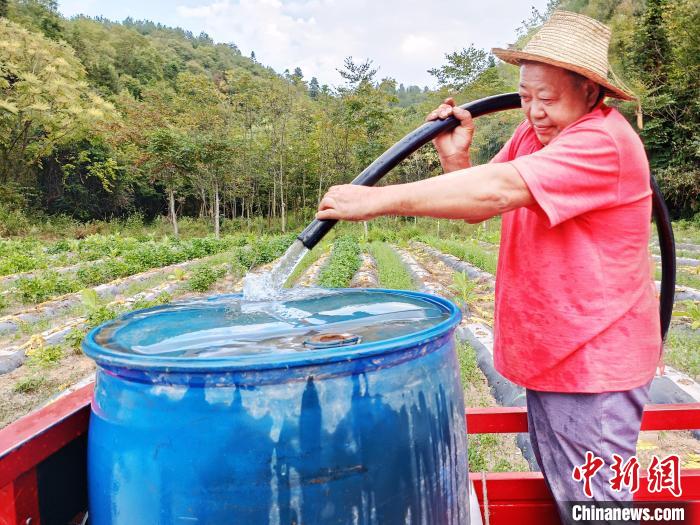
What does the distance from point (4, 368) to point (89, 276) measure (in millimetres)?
5057

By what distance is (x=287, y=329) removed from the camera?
130 cm

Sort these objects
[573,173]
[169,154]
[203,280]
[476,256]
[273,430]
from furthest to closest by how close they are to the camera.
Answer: [169,154] < [476,256] < [203,280] < [573,173] < [273,430]

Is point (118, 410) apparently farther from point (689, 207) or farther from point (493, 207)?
point (689, 207)

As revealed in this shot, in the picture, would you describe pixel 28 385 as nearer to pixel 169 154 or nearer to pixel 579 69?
pixel 579 69

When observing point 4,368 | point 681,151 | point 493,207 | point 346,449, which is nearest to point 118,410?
point 346,449

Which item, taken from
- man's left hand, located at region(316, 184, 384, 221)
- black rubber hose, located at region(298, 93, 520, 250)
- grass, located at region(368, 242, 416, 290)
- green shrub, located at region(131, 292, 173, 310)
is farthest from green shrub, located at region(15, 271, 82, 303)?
man's left hand, located at region(316, 184, 384, 221)

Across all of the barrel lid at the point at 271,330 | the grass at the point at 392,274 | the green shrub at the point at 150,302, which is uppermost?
the barrel lid at the point at 271,330

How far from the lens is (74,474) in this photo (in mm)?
1323

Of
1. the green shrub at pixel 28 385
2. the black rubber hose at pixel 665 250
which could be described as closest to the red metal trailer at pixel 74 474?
the black rubber hose at pixel 665 250

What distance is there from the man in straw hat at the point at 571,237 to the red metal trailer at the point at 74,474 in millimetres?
263

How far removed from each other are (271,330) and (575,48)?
3.61ft

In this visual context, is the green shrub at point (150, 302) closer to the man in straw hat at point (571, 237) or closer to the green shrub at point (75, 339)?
the green shrub at point (75, 339)

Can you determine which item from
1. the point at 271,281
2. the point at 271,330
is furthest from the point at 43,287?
the point at 271,330

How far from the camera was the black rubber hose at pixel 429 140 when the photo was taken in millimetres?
1548
